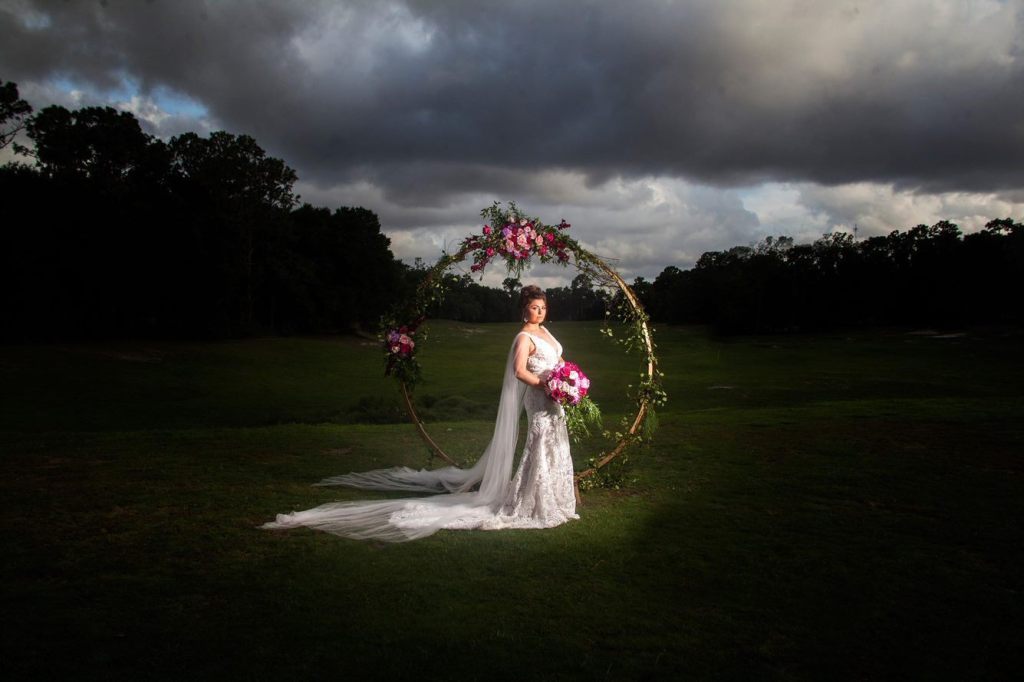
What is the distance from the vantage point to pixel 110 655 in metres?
5.21

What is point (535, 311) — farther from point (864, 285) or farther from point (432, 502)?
point (864, 285)

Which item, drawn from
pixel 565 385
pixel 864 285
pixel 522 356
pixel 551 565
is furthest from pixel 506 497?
pixel 864 285

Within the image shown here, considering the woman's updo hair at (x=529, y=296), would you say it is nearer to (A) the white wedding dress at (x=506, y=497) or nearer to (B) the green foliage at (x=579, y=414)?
(A) the white wedding dress at (x=506, y=497)

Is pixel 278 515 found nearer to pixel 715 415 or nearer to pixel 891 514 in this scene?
pixel 891 514

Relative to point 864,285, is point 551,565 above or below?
below

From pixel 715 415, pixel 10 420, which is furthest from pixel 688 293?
pixel 10 420

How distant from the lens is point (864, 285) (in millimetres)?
75688

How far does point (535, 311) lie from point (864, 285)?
76903mm

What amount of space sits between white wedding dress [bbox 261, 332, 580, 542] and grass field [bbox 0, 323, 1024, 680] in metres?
0.44

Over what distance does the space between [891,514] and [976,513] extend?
3.86 ft

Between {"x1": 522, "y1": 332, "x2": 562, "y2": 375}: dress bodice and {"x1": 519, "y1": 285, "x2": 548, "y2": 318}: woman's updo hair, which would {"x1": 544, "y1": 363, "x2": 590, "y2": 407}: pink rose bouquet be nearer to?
{"x1": 522, "y1": 332, "x2": 562, "y2": 375}: dress bodice

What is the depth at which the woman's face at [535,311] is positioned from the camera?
393 inches

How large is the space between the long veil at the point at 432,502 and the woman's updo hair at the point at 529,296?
A: 0.46 m

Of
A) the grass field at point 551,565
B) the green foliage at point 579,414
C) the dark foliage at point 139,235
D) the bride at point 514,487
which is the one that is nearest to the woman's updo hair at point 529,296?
the bride at point 514,487
